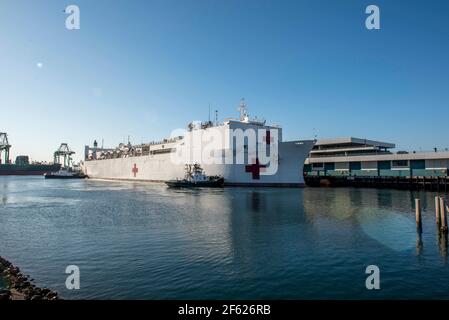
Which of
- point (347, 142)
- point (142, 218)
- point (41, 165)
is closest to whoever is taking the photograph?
point (142, 218)

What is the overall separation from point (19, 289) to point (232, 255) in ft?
21.0

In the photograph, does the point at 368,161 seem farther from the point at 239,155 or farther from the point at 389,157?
the point at 239,155

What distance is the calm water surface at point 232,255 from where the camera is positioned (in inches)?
320

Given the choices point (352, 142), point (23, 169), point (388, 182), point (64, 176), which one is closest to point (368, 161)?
point (352, 142)

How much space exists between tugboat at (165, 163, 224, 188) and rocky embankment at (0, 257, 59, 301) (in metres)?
36.3

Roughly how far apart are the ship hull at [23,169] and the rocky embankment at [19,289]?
140422 millimetres

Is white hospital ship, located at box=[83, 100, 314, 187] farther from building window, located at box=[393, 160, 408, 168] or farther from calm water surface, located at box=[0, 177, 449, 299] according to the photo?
calm water surface, located at box=[0, 177, 449, 299]

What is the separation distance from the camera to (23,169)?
130 metres

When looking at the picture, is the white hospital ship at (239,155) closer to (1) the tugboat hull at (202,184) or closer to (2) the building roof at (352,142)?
(1) the tugboat hull at (202,184)

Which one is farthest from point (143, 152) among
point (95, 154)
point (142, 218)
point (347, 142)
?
Result: point (142, 218)
